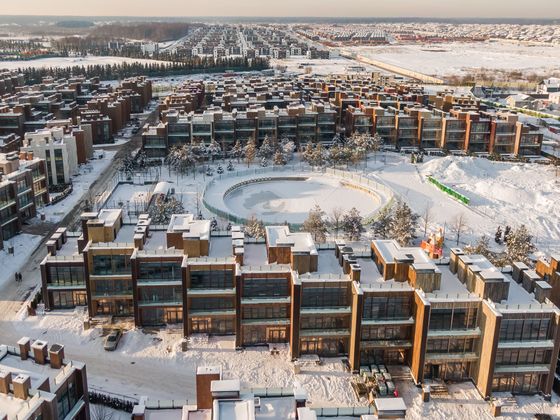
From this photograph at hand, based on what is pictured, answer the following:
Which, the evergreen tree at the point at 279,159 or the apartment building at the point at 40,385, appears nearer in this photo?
the apartment building at the point at 40,385

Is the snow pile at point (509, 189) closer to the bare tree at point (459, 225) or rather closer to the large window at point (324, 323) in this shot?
the bare tree at point (459, 225)

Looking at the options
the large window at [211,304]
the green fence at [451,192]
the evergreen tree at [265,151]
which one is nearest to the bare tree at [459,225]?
the green fence at [451,192]

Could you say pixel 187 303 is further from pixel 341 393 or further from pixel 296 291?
pixel 341 393

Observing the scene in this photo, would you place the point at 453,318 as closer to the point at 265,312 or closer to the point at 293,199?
the point at 265,312

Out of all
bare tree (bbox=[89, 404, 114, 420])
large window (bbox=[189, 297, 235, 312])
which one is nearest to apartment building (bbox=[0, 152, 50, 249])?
large window (bbox=[189, 297, 235, 312])

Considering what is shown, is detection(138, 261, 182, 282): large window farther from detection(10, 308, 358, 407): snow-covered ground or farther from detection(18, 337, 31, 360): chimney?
detection(18, 337, 31, 360): chimney

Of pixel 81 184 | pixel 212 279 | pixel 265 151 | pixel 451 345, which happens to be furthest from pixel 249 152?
pixel 451 345
